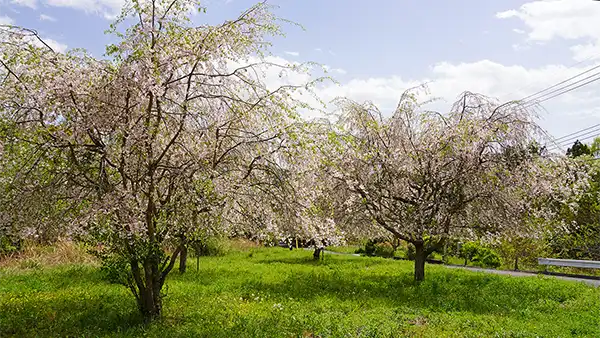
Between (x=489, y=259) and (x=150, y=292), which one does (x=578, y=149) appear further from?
(x=150, y=292)

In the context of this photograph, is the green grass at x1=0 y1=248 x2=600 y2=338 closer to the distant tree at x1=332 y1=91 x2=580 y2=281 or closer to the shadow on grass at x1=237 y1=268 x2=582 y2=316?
the shadow on grass at x1=237 y1=268 x2=582 y2=316

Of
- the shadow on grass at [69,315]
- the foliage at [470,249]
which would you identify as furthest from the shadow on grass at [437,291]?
the foliage at [470,249]

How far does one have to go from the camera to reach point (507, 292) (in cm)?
1460

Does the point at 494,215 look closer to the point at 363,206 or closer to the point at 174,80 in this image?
the point at 363,206

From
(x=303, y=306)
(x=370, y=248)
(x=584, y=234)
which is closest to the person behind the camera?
(x=303, y=306)

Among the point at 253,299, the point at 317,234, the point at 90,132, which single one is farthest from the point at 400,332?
the point at 90,132

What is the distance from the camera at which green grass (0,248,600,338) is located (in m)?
9.30

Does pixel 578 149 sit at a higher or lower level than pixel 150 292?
higher

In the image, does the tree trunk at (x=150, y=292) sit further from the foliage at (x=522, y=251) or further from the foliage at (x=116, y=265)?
the foliage at (x=522, y=251)

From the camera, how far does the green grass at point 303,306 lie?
9.30 metres

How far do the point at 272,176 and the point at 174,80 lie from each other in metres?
2.85

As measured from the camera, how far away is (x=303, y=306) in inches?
460

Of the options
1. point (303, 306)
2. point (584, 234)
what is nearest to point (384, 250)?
point (584, 234)

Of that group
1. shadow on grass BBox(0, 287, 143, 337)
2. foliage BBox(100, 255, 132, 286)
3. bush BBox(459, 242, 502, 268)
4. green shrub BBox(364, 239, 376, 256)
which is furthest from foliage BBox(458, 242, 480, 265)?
foliage BBox(100, 255, 132, 286)
